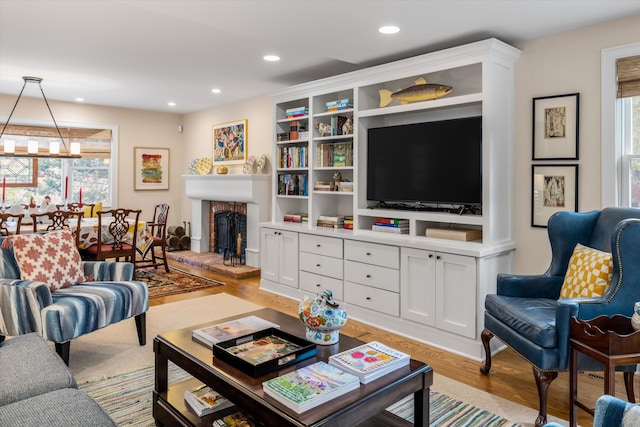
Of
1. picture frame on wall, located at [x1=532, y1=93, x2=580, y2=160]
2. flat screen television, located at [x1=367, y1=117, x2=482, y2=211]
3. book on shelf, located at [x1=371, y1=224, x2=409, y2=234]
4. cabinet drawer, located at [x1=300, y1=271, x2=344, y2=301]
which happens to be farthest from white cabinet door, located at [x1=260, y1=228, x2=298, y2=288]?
picture frame on wall, located at [x1=532, y1=93, x2=580, y2=160]

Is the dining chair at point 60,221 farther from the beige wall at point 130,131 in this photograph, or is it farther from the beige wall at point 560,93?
the beige wall at point 560,93

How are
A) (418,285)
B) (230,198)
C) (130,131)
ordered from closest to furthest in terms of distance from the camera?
(418,285) < (230,198) < (130,131)

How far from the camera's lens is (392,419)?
1982 millimetres

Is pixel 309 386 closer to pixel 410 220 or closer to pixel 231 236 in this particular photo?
pixel 410 220

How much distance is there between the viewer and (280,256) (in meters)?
4.88

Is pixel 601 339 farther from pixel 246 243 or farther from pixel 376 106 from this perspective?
pixel 246 243

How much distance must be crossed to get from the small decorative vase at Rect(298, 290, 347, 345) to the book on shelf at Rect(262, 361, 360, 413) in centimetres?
30

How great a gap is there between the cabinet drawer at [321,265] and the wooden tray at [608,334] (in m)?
2.32

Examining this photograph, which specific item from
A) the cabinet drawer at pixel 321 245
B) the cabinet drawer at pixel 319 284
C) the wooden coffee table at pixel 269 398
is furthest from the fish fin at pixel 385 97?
the wooden coffee table at pixel 269 398

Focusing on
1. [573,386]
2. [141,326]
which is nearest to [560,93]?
[573,386]

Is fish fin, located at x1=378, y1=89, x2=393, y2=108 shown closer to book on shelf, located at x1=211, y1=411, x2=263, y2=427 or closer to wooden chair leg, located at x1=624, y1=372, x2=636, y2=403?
wooden chair leg, located at x1=624, y1=372, x2=636, y2=403

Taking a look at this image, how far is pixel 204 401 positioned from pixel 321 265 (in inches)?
96.1

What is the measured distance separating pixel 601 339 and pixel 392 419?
101 centimetres

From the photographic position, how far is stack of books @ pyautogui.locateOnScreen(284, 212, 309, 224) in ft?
16.5
